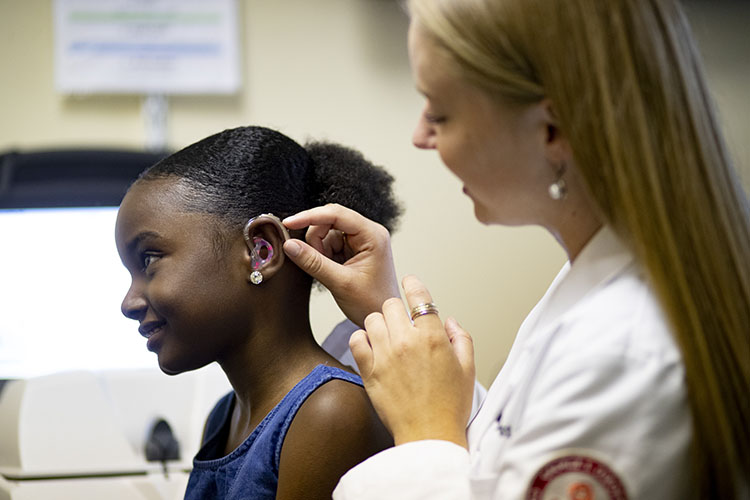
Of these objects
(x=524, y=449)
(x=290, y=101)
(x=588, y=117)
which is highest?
(x=290, y=101)

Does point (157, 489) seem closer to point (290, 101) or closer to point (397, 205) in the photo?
point (397, 205)

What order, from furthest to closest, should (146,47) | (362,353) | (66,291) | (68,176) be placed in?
(146,47)
(68,176)
(66,291)
(362,353)

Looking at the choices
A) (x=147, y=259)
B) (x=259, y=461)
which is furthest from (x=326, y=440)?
(x=147, y=259)

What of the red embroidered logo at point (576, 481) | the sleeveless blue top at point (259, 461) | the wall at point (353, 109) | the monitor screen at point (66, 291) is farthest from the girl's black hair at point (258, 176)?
the wall at point (353, 109)

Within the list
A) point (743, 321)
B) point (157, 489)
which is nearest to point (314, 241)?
point (743, 321)

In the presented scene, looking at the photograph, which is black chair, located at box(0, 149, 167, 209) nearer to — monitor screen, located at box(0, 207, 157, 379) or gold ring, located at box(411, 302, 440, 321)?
monitor screen, located at box(0, 207, 157, 379)

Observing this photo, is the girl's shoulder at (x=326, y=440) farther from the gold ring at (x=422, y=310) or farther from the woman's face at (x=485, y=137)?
the woman's face at (x=485, y=137)

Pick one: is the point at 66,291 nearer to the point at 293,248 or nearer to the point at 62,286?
the point at 62,286

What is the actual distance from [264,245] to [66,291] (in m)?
0.86

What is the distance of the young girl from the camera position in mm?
853

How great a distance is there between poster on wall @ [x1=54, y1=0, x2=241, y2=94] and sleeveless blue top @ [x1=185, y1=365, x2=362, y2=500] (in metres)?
1.19

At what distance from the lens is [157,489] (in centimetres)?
133

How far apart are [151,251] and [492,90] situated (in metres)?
0.49

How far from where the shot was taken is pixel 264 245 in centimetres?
94
